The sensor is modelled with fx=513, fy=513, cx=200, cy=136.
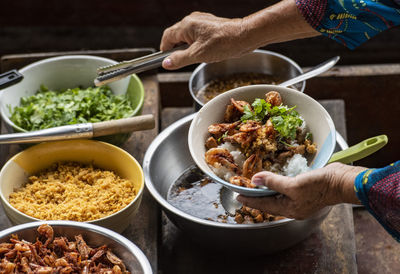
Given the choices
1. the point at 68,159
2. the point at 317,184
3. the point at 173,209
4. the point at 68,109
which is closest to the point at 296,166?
the point at 317,184

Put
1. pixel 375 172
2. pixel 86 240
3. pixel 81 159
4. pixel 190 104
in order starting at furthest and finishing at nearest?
pixel 190 104
pixel 81 159
pixel 86 240
pixel 375 172

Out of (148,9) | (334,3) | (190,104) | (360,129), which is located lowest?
(360,129)

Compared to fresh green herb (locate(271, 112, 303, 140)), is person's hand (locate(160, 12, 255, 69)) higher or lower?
higher

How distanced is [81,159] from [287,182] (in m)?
0.89

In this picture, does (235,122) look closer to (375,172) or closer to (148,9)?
(375,172)

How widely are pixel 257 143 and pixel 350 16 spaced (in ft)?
2.20

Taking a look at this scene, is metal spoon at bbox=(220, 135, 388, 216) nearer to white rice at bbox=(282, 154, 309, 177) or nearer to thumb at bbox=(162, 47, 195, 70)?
white rice at bbox=(282, 154, 309, 177)

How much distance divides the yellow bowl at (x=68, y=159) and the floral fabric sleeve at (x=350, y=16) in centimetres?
A: 87

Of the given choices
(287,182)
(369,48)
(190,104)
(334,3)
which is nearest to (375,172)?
(287,182)

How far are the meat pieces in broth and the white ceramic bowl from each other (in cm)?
3

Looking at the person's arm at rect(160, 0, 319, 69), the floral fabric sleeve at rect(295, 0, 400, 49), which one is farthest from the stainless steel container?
the floral fabric sleeve at rect(295, 0, 400, 49)

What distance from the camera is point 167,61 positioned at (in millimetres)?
2008

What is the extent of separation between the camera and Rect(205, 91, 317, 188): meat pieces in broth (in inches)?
64.6

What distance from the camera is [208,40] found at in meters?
2.01
